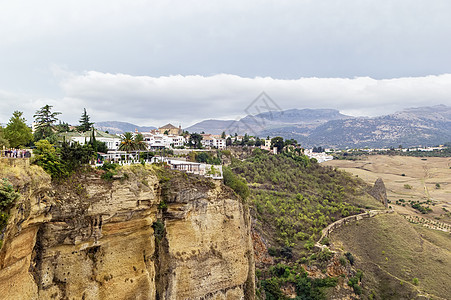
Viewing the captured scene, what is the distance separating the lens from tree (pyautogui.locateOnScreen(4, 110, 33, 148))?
→ 20.7 m

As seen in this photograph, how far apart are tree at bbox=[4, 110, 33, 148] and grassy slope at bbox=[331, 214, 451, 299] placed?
36.0m

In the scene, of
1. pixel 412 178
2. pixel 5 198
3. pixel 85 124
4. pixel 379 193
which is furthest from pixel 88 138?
pixel 412 178

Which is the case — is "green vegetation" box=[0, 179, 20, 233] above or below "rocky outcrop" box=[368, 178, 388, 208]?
above

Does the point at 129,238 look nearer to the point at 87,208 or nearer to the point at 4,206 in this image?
the point at 87,208

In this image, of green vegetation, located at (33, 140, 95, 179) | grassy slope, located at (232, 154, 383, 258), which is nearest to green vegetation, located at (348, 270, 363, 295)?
grassy slope, located at (232, 154, 383, 258)

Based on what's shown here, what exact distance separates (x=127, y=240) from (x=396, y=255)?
34.0 meters

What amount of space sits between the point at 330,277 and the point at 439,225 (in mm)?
36708

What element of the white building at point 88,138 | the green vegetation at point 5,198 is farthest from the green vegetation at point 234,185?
the green vegetation at point 5,198

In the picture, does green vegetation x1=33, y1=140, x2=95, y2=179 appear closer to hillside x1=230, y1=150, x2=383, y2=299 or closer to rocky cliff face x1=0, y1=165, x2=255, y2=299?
rocky cliff face x1=0, y1=165, x2=255, y2=299

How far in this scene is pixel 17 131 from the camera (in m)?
21.1

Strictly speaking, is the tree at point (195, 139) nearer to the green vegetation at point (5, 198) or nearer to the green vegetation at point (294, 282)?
the green vegetation at point (294, 282)

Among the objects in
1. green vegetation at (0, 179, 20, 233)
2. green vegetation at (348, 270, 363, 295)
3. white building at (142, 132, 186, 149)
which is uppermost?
white building at (142, 132, 186, 149)

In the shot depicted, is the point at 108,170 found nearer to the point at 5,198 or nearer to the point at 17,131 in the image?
the point at 5,198

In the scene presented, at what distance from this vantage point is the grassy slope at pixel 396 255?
3219 cm
